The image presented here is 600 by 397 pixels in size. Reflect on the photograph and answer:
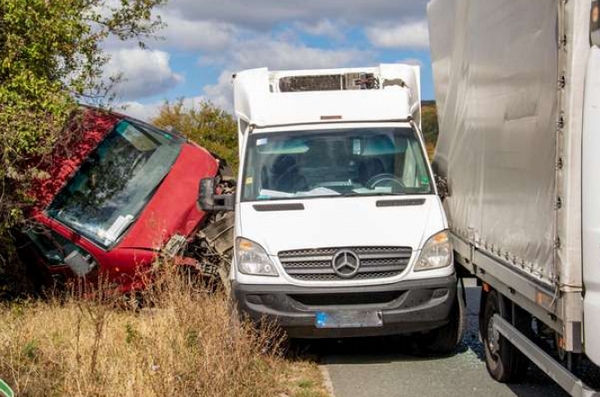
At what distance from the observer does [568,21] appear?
445 centimetres

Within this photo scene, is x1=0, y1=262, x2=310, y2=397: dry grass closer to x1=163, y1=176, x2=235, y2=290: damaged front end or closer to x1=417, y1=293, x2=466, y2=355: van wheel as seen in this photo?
x1=417, y1=293, x2=466, y2=355: van wheel

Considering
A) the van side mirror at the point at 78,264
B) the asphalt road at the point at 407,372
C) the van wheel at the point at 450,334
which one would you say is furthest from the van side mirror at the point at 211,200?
the van wheel at the point at 450,334

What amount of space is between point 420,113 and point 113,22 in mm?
3822

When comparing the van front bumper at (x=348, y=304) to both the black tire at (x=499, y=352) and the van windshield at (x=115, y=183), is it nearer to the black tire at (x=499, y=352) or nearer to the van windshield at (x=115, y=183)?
the black tire at (x=499, y=352)

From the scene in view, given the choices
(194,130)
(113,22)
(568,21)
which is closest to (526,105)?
(568,21)

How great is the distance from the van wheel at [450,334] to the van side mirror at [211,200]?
2.34 meters

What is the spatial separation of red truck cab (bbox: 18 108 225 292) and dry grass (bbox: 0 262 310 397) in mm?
1527

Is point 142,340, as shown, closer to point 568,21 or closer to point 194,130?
point 568,21

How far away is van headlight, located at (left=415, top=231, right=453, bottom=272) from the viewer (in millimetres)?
7617

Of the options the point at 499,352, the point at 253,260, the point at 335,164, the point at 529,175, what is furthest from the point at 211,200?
the point at 529,175

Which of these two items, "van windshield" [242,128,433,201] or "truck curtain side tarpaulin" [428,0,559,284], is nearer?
"truck curtain side tarpaulin" [428,0,559,284]

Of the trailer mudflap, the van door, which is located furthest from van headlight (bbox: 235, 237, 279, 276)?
the van door

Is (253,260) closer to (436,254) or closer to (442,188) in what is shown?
(436,254)

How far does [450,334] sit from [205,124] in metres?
23.9
